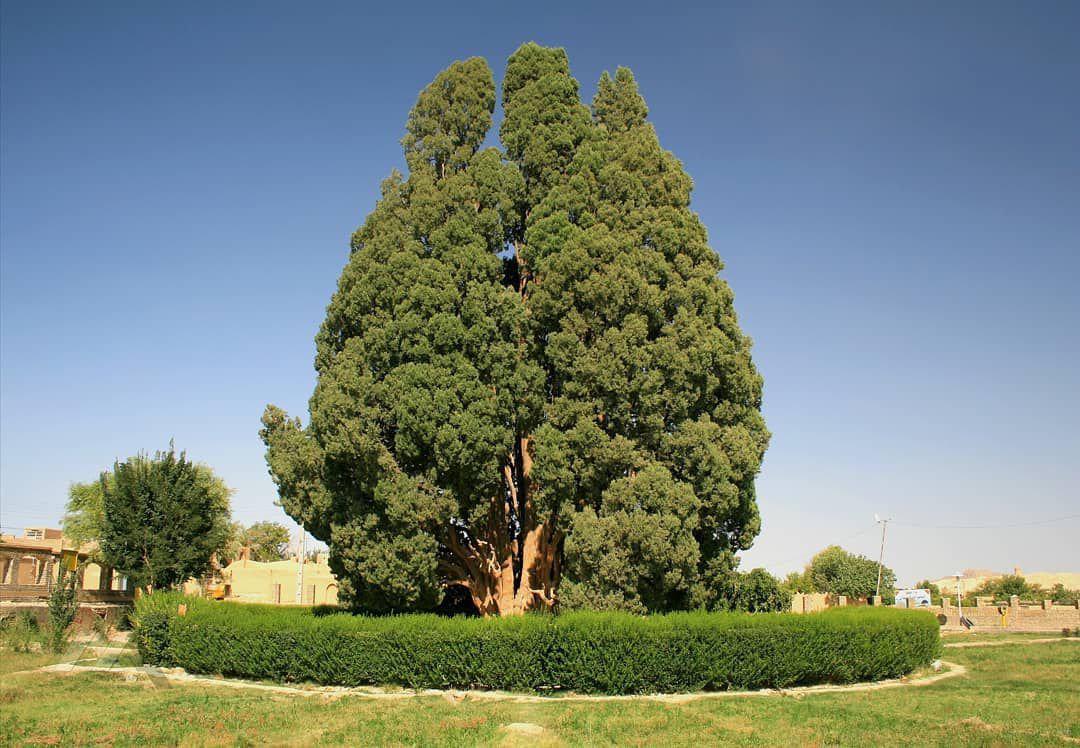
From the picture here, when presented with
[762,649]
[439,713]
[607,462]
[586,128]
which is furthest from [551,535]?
[586,128]

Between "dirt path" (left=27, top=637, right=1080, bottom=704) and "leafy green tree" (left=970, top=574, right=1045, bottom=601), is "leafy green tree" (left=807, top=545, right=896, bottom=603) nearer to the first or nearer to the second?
"leafy green tree" (left=970, top=574, right=1045, bottom=601)

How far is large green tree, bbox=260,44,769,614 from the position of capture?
16.6 m

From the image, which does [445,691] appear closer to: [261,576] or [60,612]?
[60,612]

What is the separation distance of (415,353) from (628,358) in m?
4.57

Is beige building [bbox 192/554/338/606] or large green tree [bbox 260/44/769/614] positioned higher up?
large green tree [bbox 260/44/769/614]

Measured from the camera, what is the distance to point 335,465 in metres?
18.3

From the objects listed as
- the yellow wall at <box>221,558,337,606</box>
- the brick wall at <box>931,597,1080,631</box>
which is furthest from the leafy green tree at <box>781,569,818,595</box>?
the yellow wall at <box>221,558,337,606</box>

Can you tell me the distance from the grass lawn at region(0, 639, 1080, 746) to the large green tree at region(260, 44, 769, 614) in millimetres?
3671

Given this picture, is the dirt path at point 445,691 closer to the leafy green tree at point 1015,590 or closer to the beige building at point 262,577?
the beige building at point 262,577

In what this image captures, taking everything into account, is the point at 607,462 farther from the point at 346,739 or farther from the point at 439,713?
the point at 346,739

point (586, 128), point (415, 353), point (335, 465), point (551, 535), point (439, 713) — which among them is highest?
point (586, 128)

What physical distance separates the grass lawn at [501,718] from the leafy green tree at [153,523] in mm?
9731

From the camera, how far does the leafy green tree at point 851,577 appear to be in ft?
165

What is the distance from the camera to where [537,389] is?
58.9ft
